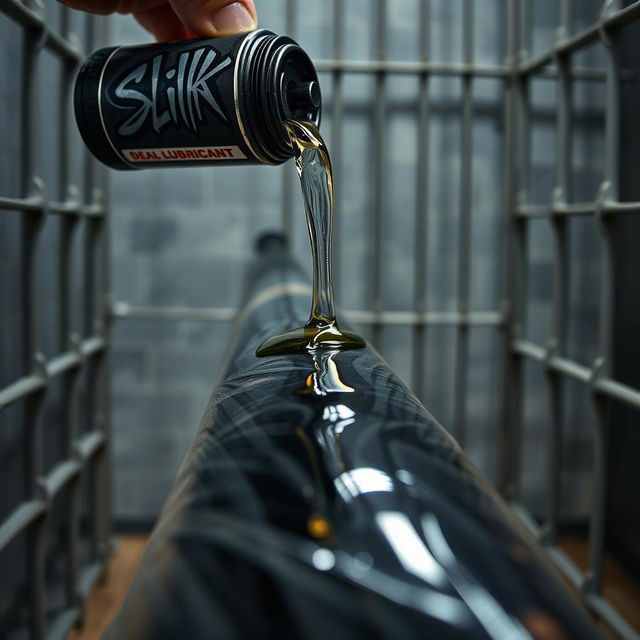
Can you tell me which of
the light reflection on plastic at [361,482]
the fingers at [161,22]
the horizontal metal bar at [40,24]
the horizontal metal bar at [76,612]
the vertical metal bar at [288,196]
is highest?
the horizontal metal bar at [40,24]

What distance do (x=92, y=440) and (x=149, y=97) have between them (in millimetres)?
1487

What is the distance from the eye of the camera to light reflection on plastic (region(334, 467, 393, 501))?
0.27m

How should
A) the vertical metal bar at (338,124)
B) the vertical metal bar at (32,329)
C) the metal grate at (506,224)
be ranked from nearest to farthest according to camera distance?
1. the vertical metal bar at (32,329)
2. the metal grate at (506,224)
3. the vertical metal bar at (338,124)

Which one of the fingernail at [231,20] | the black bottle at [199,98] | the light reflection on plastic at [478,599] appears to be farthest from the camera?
the fingernail at [231,20]

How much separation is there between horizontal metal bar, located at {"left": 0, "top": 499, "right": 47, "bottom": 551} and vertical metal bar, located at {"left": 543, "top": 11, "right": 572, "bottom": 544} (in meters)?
1.26

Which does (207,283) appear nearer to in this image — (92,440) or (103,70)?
(92,440)

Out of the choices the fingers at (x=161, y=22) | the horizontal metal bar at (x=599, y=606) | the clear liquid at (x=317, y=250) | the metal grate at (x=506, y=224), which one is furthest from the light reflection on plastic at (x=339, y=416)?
the metal grate at (x=506, y=224)

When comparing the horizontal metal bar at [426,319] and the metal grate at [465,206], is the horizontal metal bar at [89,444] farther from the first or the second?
the horizontal metal bar at [426,319]

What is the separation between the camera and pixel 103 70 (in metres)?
0.77

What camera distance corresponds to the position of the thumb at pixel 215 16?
83 centimetres

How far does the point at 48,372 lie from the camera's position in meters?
1.55

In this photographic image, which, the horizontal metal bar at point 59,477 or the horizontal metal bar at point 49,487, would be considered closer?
the horizontal metal bar at point 49,487

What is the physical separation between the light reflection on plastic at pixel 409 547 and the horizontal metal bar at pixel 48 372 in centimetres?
116

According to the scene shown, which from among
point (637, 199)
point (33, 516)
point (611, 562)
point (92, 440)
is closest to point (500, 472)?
point (611, 562)
